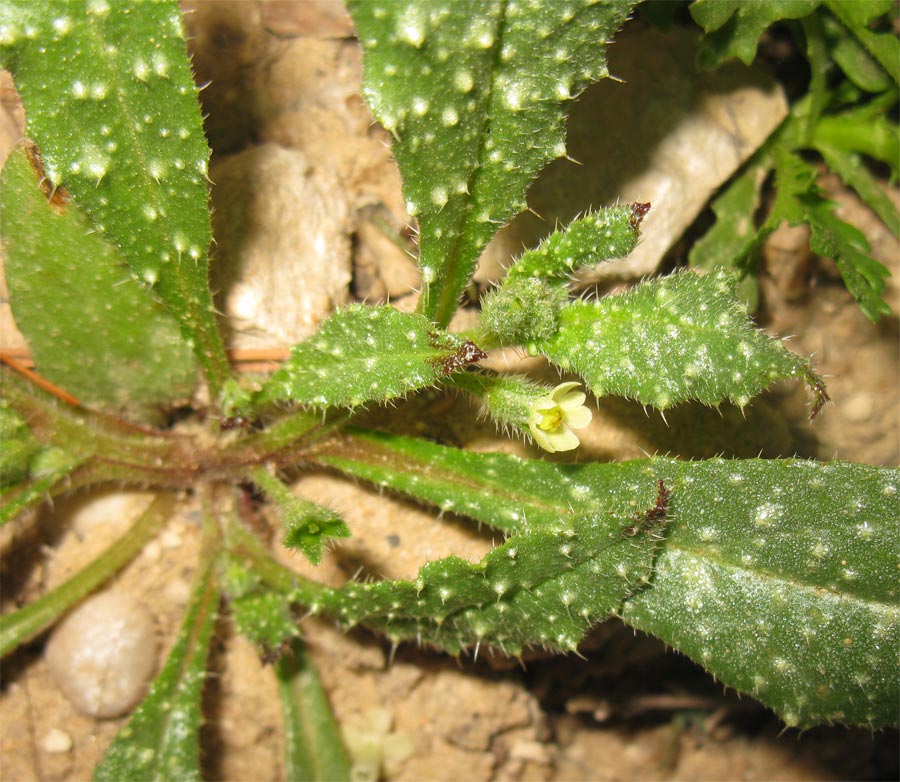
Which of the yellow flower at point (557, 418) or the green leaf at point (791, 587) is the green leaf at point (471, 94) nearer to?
the yellow flower at point (557, 418)

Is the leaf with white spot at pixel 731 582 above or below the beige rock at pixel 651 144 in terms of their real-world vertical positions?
below

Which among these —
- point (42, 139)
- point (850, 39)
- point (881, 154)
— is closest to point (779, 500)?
point (881, 154)

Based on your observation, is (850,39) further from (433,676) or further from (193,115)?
(433,676)

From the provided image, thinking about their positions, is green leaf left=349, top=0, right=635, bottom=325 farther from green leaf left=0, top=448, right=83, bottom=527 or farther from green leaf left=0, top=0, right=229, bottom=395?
green leaf left=0, top=448, right=83, bottom=527

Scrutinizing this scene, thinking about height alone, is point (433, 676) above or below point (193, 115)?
below

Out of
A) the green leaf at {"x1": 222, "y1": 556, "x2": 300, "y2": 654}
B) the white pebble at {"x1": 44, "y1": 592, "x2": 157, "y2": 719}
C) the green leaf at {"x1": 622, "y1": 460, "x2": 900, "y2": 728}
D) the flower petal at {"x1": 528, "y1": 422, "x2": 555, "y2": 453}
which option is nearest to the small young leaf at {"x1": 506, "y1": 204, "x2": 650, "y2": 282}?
the flower petal at {"x1": 528, "y1": 422, "x2": 555, "y2": 453}

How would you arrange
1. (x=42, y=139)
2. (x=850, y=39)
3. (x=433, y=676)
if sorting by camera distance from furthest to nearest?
(x=433, y=676)
(x=850, y=39)
(x=42, y=139)

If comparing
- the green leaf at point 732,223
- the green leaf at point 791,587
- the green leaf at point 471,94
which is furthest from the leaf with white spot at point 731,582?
the green leaf at point 732,223

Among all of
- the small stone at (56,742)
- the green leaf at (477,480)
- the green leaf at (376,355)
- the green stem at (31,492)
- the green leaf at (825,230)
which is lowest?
the small stone at (56,742)
